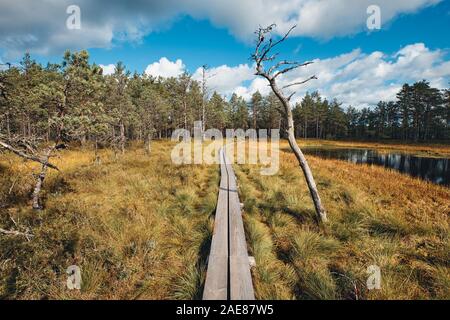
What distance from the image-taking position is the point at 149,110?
93.8ft

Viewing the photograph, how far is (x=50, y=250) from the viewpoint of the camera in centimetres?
451

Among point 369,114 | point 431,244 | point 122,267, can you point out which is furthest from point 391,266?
point 369,114

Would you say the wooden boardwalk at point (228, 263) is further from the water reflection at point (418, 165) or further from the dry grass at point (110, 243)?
the water reflection at point (418, 165)

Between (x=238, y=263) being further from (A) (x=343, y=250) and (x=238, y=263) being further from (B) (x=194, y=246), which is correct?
(A) (x=343, y=250)

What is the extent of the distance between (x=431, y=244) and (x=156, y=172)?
11305 mm

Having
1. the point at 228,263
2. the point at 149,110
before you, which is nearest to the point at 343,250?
the point at 228,263

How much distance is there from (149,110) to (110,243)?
26671 millimetres

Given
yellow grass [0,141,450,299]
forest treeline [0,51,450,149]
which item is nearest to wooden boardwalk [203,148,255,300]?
yellow grass [0,141,450,299]

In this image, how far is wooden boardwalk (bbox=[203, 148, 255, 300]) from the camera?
303cm

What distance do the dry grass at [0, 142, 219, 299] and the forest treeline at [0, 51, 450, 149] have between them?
7.78ft

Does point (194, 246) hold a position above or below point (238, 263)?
below

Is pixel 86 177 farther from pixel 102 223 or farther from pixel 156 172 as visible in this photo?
pixel 102 223

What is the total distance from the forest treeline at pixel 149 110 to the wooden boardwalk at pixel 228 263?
3.17 metres

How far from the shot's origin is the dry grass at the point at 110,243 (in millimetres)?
3479
